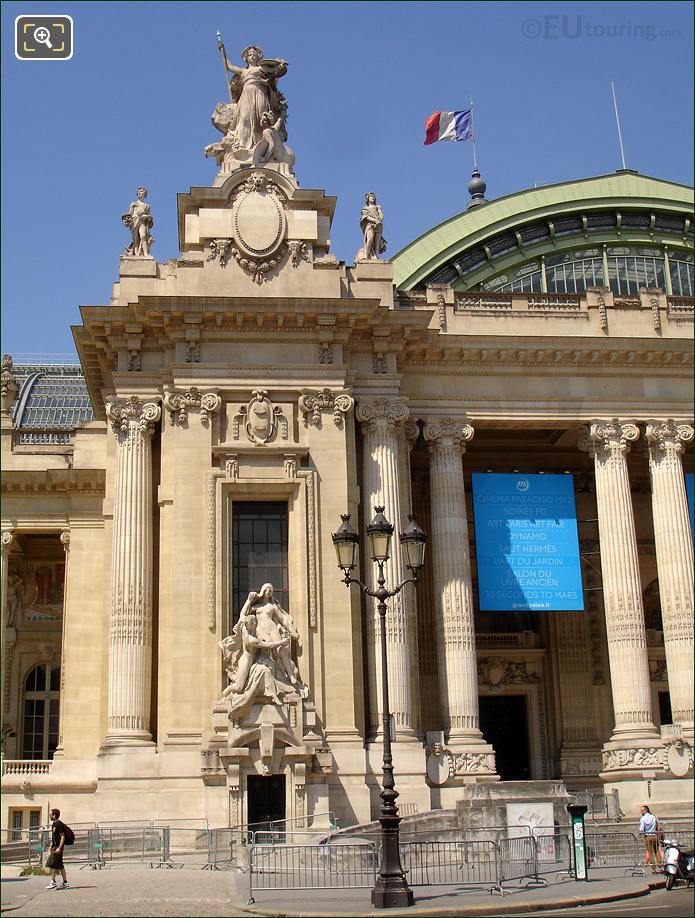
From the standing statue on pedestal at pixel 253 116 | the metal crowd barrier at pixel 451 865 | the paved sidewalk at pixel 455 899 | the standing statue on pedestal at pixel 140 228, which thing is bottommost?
the paved sidewalk at pixel 455 899

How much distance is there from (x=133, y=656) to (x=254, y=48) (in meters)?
21.2

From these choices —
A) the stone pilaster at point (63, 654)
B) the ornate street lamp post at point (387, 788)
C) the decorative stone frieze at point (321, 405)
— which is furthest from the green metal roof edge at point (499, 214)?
the ornate street lamp post at point (387, 788)

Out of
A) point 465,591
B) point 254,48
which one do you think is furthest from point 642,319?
point 254,48

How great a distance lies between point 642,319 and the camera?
42.2m

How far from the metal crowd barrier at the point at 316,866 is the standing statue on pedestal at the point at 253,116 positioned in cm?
2310

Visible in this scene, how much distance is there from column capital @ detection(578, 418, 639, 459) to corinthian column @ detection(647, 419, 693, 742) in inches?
30.1

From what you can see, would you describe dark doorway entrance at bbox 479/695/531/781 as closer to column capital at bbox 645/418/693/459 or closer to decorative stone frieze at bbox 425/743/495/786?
decorative stone frieze at bbox 425/743/495/786

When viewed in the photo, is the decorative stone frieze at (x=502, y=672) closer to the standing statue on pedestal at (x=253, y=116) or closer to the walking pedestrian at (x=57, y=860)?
the standing statue on pedestal at (x=253, y=116)

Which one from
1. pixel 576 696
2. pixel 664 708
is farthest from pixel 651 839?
pixel 664 708

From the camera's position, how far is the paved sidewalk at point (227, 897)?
66.8 ft

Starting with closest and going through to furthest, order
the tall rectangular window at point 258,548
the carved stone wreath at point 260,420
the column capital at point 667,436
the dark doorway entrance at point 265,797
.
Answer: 1. the dark doorway entrance at point 265,797
2. the tall rectangular window at point 258,548
3. the carved stone wreath at point 260,420
4. the column capital at point 667,436

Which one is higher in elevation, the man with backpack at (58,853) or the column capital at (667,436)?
the column capital at (667,436)

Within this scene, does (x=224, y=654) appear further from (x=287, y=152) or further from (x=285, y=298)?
(x=287, y=152)

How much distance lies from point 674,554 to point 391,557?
10158 millimetres
